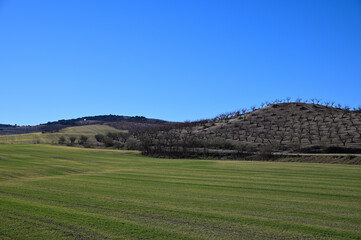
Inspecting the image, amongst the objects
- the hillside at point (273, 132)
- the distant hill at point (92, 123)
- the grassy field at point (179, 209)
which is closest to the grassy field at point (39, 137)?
the distant hill at point (92, 123)

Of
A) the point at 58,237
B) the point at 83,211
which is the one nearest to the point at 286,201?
the point at 83,211

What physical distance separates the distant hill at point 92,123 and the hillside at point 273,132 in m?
51.5

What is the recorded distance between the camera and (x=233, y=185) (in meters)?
18.2

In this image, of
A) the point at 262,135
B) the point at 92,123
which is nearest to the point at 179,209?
the point at 262,135

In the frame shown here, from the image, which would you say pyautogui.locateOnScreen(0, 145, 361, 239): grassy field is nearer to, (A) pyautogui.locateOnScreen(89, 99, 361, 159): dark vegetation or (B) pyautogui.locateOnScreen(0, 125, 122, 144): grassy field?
(A) pyautogui.locateOnScreen(89, 99, 361, 159): dark vegetation

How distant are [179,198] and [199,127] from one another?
186ft

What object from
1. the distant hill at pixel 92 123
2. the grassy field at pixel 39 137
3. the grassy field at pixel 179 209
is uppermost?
the distant hill at pixel 92 123

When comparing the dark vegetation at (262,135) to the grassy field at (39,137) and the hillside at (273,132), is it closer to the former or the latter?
the hillside at (273,132)

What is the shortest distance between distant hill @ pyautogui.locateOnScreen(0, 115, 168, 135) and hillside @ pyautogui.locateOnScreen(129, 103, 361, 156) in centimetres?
5152

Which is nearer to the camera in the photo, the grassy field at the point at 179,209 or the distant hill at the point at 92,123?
the grassy field at the point at 179,209

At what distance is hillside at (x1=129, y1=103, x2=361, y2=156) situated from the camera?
4634 cm

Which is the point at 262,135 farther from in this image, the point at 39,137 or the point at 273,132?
the point at 39,137

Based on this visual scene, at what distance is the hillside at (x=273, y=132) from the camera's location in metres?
46.3

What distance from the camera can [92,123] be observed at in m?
146
